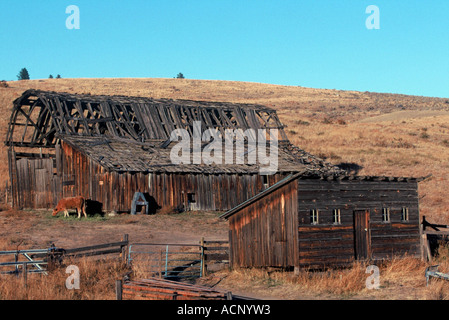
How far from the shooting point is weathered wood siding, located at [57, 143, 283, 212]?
34531 mm

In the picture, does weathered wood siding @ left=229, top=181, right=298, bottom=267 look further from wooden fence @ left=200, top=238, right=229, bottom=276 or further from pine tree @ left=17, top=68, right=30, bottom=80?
pine tree @ left=17, top=68, right=30, bottom=80

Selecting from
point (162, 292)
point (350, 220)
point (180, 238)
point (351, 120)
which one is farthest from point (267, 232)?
point (351, 120)

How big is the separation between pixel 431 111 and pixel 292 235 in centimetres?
8425

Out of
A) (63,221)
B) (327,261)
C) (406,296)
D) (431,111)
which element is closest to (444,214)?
(327,261)

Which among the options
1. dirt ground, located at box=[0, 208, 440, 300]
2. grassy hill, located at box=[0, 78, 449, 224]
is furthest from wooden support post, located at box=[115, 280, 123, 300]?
grassy hill, located at box=[0, 78, 449, 224]

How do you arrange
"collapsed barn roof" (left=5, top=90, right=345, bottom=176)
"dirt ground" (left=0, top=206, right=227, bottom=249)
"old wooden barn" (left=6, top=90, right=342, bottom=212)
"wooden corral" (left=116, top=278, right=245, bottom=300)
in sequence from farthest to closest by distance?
"collapsed barn roof" (left=5, top=90, right=345, bottom=176) → "old wooden barn" (left=6, top=90, right=342, bottom=212) → "dirt ground" (left=0, top=206, right=227, bottom=249) → "wooden corral" (left=116, top=278, right=245, bottom=300)

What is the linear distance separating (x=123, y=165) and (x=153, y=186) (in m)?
2.25

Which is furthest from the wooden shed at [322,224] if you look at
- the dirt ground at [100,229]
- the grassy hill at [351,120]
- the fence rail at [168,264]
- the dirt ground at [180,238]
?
the grassy hill at [351,120]

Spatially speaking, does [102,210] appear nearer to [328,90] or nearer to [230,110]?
[230,110]

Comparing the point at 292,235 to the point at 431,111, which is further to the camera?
→ the point at 431,111

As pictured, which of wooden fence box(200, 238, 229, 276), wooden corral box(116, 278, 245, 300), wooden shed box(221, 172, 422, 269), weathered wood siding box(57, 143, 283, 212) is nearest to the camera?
wooden corral box(116, 278, 245, 300)

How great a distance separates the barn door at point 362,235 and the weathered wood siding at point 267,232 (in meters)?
2.64

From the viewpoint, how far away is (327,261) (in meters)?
19.7
